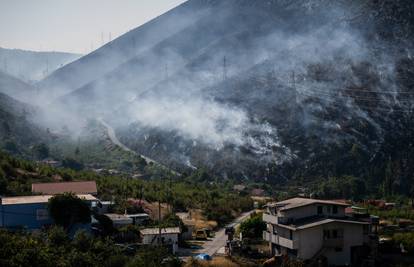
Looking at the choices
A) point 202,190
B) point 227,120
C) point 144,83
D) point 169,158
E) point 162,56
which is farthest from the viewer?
point 162,56

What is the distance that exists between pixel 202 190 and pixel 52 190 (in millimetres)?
17458

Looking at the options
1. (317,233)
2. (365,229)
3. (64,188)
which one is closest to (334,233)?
(317,233)

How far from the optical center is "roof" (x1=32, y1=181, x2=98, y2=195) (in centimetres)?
3488

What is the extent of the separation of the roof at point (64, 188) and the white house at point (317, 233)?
14.2 m

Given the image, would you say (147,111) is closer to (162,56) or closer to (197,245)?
(162,56)

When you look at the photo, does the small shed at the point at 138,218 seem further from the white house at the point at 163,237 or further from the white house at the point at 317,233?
the white house at the point at 317,233

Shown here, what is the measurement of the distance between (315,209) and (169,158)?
1723 inches

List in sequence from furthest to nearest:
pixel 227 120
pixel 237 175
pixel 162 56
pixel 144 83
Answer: pixel 162 56 → pixel 144 83 → pixel 227 120 → pixel 237 175

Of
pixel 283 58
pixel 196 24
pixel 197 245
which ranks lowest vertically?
pixel 197 245

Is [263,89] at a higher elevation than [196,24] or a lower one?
lower

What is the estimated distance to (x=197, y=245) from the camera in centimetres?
2909

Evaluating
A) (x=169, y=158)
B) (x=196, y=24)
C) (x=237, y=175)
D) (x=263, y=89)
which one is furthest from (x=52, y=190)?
(x=196, y=24)

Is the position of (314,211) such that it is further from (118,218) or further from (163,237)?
(118,218)

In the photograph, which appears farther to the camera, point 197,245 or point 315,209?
point 197,245
